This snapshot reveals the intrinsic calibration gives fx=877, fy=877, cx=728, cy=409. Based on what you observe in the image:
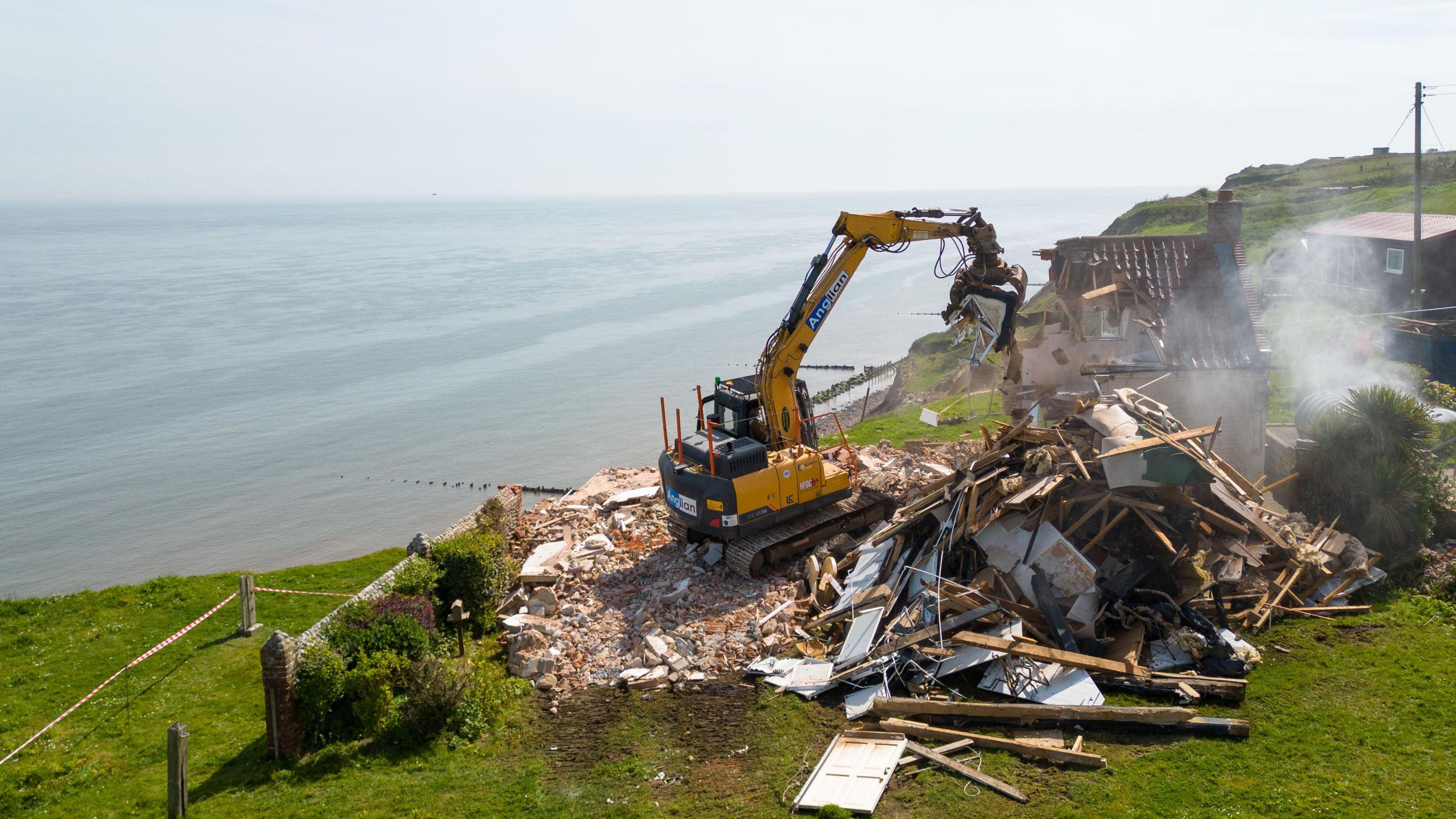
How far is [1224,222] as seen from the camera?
22.5 m

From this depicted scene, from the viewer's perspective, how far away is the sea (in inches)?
1251

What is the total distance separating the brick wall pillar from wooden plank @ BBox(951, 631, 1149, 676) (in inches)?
365

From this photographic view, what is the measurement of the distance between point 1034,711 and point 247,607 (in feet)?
44.0

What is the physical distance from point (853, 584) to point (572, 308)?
69846 millimetres

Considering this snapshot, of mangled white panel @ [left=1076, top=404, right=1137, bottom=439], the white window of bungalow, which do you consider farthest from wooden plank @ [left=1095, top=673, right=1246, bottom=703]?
the white window of bungalow

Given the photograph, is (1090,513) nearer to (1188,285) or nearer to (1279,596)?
(1279,596)

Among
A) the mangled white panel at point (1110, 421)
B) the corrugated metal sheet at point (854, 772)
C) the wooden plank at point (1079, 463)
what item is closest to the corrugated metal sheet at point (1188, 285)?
the mangled white panel at point (1110, 421)

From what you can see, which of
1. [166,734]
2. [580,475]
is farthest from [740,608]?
[580,475]

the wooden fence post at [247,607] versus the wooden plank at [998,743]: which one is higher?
the wooden fence post at [247,607]

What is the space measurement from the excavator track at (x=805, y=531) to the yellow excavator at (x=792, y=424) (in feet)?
0.09

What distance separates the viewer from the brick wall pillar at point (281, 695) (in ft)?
37.3

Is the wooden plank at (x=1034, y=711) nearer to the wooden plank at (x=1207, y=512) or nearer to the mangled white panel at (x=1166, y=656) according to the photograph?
the mangled white panel at (x=1166, y=656)

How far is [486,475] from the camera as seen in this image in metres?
35.9

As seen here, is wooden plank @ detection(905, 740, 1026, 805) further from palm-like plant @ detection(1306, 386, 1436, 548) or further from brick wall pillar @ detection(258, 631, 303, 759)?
palm-like plant @ detection(1306, 386, 1436, 548)
